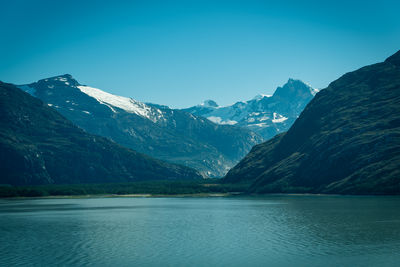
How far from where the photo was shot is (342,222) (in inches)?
5261

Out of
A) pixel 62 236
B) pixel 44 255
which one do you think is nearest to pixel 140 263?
pixel 44 255

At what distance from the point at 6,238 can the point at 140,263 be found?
5297 centimetres

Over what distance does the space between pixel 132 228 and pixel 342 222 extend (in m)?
65.7

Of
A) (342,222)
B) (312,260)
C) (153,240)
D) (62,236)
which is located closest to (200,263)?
(312,260)

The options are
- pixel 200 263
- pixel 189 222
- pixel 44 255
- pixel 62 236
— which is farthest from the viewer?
pixel 189 222

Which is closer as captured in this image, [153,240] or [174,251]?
[174,251]

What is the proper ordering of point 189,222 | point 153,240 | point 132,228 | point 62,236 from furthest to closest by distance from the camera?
1. point 189,222
2. point 132,228
3. point 62,236
4. point 153,240

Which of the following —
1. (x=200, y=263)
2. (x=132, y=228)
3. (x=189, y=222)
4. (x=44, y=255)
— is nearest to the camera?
(x=200, y=263)

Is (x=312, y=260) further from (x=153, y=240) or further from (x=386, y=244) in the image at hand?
(x=153, y=240)

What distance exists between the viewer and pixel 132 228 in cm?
13325

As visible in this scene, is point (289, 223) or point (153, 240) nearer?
point (153, 240)

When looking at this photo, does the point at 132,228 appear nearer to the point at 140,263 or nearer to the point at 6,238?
the point at 6,238

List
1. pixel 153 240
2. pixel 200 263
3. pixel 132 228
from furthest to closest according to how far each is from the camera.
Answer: pixel 132 228
pixel 153 240
pixel 200 263

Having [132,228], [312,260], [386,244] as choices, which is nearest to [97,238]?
[132,228]
